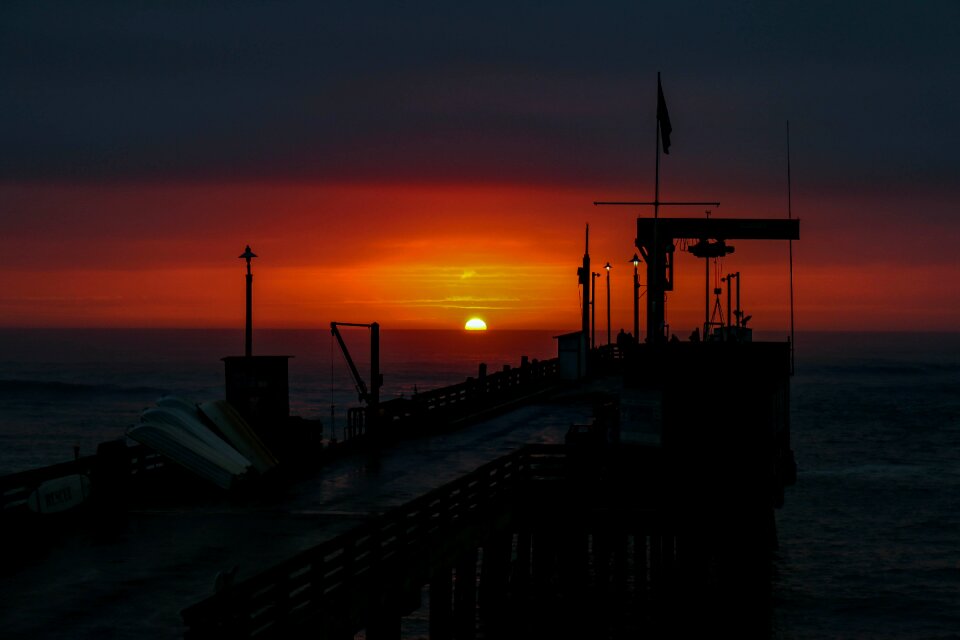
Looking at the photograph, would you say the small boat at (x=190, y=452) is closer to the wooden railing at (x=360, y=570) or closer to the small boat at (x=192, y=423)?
the small boat at (x=192, y=423)

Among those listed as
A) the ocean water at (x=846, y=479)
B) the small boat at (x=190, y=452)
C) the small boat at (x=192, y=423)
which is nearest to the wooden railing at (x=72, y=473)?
the small boat at (x=190, y=452)

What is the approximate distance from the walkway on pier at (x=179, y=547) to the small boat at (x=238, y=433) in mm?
1116

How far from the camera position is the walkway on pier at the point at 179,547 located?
15.5 meters

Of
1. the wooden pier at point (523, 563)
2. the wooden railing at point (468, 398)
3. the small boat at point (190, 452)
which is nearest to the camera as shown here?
the wooden pier at point (523, 563)

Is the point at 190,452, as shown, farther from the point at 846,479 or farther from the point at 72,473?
the point at 846,479

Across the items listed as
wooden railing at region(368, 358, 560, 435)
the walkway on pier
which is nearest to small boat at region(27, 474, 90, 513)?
the walkway on pier

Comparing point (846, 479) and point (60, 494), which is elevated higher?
point (60, 494)

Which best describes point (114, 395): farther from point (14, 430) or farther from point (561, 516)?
point (561, 516)

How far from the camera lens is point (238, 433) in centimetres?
2706

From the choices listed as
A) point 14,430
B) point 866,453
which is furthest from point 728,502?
point 14,430

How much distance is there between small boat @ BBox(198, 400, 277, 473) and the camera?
87.4 ft

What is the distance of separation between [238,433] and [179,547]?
766 cm

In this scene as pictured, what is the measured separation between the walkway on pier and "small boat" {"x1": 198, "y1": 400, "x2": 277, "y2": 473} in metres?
1.12

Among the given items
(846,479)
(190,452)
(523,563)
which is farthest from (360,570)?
(846,479)
